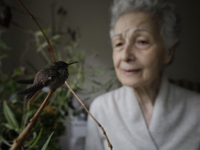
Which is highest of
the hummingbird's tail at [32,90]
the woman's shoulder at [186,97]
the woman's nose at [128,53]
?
the hummingbird's tail at [32,90]

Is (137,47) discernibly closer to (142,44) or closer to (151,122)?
(142,44)

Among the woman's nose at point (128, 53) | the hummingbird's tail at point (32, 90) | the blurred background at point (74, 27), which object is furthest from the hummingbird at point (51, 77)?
the blurred background at point (74, 27)

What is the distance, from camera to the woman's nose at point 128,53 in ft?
1.48

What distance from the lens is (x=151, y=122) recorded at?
514mm

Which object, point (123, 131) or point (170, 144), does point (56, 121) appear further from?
point (170, 144)

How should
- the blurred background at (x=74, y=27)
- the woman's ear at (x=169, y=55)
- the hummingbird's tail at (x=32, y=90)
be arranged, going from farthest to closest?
the blurred background at (x=74, y=27) → the woman's ear at (x=169, y=55) → the hummingbird's tail at (x=32, y=90)

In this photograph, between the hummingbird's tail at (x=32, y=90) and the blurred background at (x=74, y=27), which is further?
the blurred background at (x=74, y=27)

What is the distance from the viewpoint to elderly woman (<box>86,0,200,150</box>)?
1.53 feet

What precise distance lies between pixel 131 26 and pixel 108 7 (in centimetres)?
24

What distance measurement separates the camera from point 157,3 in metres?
0.50

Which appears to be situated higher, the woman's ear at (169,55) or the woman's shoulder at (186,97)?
the woman's ear at (169,55)

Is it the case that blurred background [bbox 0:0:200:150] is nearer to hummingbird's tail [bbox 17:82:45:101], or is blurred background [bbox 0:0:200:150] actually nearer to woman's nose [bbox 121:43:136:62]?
woman's nose [bbox 121:43:136:62]

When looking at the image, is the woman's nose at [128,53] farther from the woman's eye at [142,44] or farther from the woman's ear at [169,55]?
the woman's ear at [169,55]

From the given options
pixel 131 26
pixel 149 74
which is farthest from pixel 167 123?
pixel 131 26
